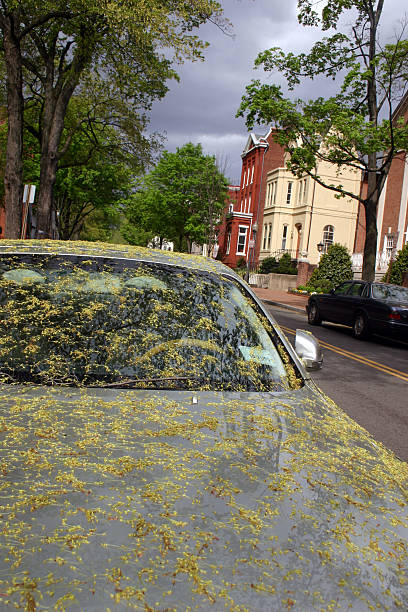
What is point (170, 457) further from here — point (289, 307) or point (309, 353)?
point (289, 307)

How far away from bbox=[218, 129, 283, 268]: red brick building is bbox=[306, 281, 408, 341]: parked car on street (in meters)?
36.4

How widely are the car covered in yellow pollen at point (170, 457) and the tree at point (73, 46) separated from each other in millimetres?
12179

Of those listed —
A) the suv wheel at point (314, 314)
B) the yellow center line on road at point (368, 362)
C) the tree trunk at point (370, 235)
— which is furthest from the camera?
the tree trunk at point (370, 235)

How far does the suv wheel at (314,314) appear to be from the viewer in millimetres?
19453

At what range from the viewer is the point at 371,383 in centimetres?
985

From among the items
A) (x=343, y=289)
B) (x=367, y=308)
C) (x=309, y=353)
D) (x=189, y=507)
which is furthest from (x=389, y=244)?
(x=189, y=507)

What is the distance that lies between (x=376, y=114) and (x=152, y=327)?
2320 cm

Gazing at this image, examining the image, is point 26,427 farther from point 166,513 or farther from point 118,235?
point 118,235

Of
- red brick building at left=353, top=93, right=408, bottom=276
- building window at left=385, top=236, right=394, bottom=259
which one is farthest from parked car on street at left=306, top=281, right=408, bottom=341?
building window at left=385, top=236, right=394, bottom=259

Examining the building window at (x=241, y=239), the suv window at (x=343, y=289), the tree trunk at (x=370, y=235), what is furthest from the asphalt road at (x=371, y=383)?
the building window at (x=241, y=239)

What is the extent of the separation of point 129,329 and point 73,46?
18.5 meters

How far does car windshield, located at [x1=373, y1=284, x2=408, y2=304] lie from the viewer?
54.4ft

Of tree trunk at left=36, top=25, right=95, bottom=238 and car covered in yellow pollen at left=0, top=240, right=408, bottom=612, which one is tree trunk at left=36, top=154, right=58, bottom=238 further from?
car covered in yellow pollen at left=0, top=240, right=408, bottom=612

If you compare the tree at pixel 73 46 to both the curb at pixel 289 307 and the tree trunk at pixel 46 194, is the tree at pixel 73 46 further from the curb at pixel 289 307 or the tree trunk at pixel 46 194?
the curb at pixel 289 307
